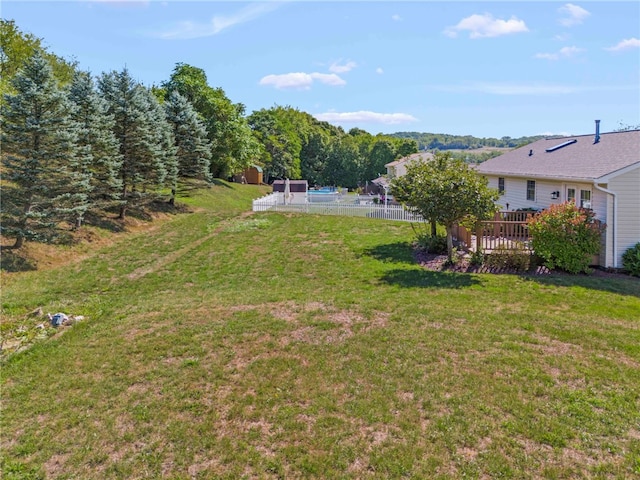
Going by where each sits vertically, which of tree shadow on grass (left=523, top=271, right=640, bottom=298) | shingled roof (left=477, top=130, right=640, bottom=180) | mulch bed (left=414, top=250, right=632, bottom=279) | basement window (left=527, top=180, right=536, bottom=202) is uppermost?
shingled roof (left=477, top=130, right=640, bottom=180)

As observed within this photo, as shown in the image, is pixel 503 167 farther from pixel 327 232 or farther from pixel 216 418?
pixel 216 418

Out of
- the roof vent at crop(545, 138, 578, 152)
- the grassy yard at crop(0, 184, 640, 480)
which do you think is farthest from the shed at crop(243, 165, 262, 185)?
the grassy yard at crop(0, 184, 640, 480)

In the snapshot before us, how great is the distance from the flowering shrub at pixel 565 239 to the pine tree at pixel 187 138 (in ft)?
63.1

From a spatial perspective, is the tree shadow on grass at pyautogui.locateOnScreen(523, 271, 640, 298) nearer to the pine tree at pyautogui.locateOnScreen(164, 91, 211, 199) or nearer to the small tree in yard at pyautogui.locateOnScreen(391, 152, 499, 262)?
the small tree in yard at pyautogui.locateOnScreen(391, 152, 499, 262)

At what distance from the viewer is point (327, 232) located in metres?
19.2

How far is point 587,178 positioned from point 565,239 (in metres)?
2.69

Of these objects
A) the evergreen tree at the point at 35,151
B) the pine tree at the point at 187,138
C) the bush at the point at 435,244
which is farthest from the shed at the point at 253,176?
the bush at the point at 435,244

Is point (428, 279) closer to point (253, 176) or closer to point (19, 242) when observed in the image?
point (19, 242)

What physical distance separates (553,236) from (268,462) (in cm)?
1139

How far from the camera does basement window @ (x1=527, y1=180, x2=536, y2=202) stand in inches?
740

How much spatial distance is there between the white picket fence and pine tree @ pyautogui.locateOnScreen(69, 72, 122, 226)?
364 inches

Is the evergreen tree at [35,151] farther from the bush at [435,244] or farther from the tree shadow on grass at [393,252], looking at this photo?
the bush at [435,244]

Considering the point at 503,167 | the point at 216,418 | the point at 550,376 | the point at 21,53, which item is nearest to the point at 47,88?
the point at 216,418

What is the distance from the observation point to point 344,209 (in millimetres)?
24672
